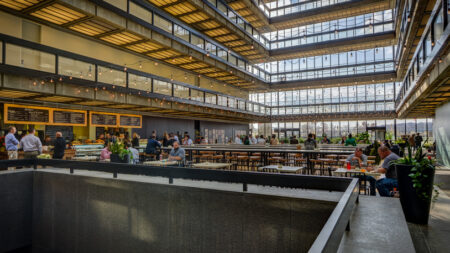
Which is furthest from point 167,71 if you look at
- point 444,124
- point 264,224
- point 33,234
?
point 264,224

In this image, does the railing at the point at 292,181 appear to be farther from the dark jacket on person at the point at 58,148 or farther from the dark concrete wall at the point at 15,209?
the dark jacket on person at the point at 58,148

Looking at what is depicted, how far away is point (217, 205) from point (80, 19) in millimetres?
11269

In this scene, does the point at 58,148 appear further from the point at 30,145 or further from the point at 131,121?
the point at 131,121

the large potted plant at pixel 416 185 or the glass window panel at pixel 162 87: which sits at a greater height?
the glass window panel at pixel 162 87

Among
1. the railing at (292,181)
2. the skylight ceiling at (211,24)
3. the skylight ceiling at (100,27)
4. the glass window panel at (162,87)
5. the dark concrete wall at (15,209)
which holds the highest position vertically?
the skylight ceiling at (211,24)

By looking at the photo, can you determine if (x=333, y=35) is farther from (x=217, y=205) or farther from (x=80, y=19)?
(x=217, y=205)

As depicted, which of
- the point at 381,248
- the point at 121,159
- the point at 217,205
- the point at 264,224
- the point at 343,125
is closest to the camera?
the point at 381,248

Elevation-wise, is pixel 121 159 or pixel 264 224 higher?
pixel 121 159

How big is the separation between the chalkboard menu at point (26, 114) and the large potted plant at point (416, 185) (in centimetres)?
1328

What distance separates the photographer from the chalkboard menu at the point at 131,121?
1638 cm

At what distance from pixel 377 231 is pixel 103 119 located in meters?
15.3

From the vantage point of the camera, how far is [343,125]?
96.0ft

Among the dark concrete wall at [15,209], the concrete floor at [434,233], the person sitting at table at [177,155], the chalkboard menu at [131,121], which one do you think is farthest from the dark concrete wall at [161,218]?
the chalkboard menu at [131,121]

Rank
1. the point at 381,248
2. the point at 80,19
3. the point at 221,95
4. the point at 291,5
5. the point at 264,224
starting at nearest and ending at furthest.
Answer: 1. the point at 381,248
2. the point at 264,224
3. the point at 80,19
4. the point at 221,95
5. the point at 291,5
